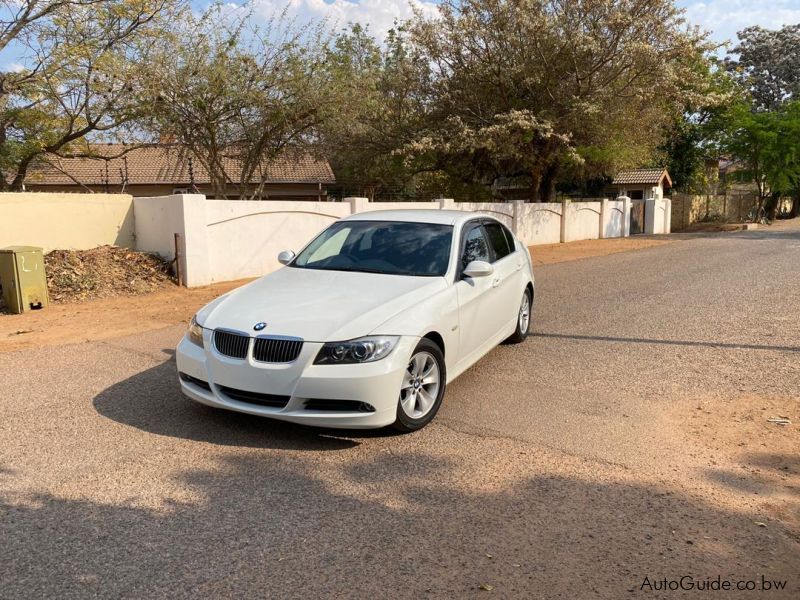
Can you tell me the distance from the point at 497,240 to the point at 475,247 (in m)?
0.81

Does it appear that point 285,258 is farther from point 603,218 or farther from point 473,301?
point 603,218

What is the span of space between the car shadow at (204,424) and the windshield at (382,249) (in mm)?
1537

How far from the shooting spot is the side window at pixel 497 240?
6.59 m

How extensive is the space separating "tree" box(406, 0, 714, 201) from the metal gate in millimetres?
8714

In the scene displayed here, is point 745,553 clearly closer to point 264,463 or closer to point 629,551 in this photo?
point 629,551

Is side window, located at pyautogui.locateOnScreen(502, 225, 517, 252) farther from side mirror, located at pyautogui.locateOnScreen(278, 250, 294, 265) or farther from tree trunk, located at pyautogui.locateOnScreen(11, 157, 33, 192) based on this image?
tree trunk, located at pyautogui.locateOnScreen(11, 157, 33, 192)

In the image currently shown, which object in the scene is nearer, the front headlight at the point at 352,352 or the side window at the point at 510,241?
the front headlight at the point at 352,352

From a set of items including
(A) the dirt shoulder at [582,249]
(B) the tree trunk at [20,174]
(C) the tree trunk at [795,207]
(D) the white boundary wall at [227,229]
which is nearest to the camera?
(D) the white boundary wall at [227,229]

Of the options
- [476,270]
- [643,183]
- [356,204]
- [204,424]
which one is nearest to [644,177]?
[643,183]

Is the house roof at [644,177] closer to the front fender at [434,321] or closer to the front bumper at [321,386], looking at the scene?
the front fender at [434,321]

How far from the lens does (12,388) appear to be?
570cm

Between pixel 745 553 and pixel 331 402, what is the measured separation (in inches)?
97.3

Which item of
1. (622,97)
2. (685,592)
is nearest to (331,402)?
(685,592)

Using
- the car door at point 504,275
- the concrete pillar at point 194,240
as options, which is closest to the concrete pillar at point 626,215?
the concrete pillar at point 194,240
